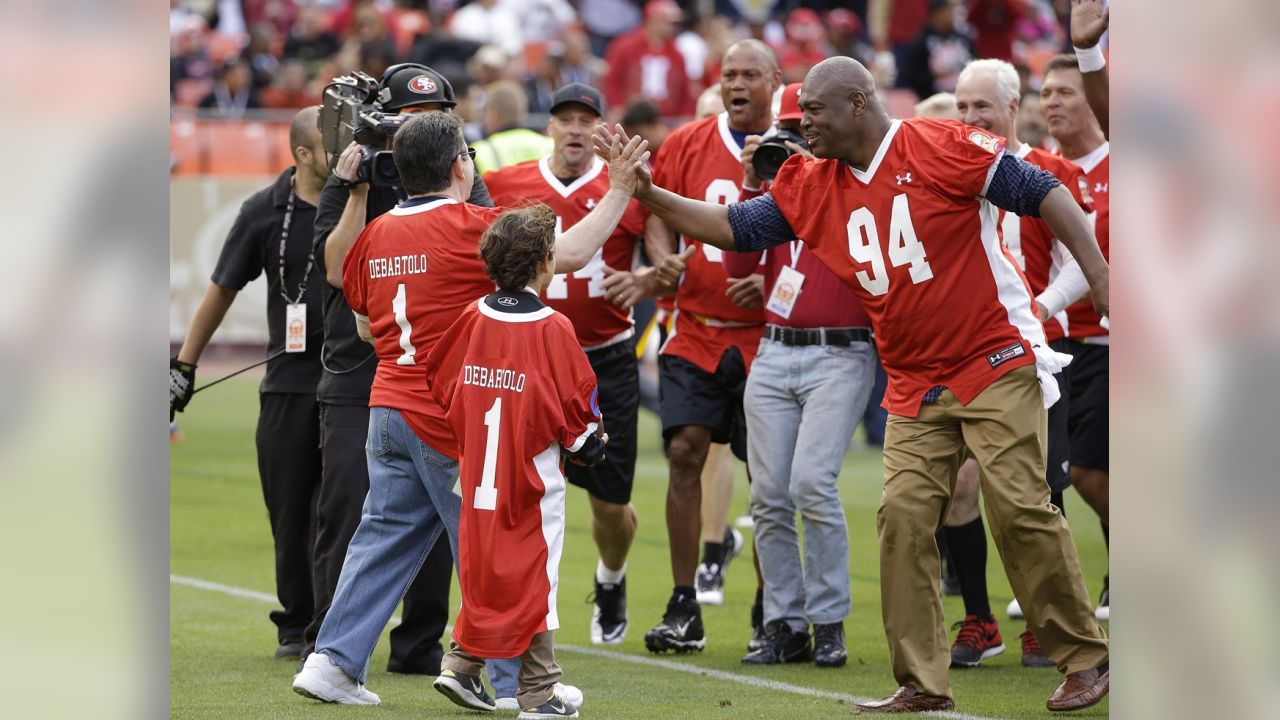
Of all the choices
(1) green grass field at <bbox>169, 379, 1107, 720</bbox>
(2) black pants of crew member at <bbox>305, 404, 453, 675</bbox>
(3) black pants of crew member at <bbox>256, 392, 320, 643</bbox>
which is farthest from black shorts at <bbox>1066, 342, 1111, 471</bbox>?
(3) black pants of crew member at <bbox>256, 392, 320, 643</bbox>

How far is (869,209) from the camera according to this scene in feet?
19.5

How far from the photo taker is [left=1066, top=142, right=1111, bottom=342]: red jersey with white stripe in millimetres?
7520

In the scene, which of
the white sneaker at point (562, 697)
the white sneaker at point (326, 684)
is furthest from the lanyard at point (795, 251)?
the white sneaker at point (326, 684)

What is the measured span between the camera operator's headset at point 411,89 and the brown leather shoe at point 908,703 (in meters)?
2.81

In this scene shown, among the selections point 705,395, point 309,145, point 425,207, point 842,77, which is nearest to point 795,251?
point 705,395

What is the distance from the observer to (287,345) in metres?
7.12

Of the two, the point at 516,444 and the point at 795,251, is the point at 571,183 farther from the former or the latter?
the point at 516,444

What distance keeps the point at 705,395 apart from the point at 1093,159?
2071 millimetres

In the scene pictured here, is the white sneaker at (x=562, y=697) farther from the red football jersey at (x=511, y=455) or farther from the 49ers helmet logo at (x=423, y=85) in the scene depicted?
the 49ers helmet logo at (x=423, y=85)

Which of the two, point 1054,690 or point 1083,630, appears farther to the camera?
point 1054,690
